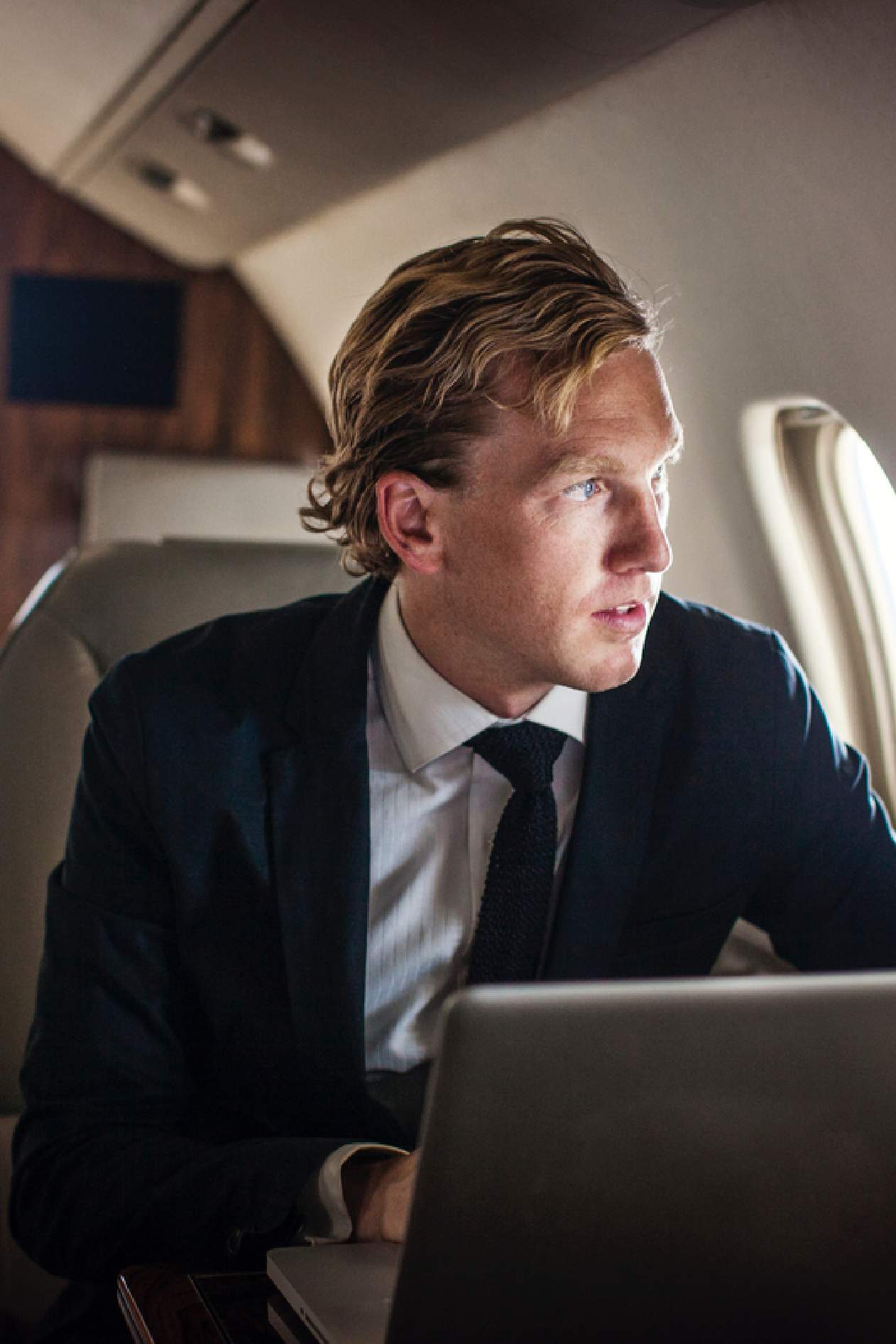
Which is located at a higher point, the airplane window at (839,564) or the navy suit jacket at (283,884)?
the airplane window at (839,564)

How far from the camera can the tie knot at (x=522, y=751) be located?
128 centimetres

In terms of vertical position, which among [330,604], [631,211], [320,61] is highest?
[320,61]

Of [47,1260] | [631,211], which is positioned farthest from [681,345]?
[47,1260]

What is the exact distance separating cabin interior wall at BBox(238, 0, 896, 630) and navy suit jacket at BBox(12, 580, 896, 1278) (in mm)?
441

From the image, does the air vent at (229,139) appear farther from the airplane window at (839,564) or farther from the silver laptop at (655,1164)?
the silver laptop at (655,1164)

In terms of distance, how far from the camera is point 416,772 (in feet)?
4.36

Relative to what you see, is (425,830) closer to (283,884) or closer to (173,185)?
(283,884)

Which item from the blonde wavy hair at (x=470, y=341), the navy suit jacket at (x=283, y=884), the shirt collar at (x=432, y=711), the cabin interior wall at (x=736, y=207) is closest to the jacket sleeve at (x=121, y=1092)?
the navy suit jacket at (x=283, y=884)

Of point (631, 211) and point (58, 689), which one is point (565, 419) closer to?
point (58, 689)

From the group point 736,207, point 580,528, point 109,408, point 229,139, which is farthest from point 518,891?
point 109,408

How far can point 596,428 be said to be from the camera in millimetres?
1233

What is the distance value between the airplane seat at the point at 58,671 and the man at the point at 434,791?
20 centimetres

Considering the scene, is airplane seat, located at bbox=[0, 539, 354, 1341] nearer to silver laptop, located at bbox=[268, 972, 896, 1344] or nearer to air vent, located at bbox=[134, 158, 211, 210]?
silver laptop, located at bbox=[268, 972, 896, 1344]

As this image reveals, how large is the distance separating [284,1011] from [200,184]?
235 centimetres
